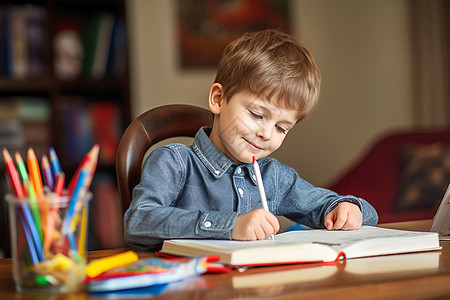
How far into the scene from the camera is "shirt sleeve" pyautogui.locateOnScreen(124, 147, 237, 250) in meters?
0.91

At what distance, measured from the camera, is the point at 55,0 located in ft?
9.17

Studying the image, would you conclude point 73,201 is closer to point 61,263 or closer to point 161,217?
point 61,263

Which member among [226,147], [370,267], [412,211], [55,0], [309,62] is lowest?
[412,211]

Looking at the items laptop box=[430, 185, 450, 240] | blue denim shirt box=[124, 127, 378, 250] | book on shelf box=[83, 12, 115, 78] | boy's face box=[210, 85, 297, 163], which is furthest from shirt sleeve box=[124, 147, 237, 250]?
book on shelf box=[83, 12, 115, 78]

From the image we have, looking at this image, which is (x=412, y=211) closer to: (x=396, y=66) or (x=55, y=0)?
(x=396, y=66)

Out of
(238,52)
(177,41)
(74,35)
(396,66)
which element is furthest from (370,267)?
(396,66)

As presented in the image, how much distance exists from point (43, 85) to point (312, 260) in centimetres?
219

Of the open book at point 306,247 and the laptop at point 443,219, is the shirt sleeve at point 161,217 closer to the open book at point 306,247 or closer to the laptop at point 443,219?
the open book at point 306,247

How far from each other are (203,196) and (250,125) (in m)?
0.17

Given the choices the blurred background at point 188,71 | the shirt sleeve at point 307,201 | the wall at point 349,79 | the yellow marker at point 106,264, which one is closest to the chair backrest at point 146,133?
the shirt sleeve at point 307,201

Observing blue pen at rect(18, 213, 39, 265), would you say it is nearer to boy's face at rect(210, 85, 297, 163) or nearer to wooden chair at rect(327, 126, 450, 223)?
boy's face at rect(210, 85, 297, 163)

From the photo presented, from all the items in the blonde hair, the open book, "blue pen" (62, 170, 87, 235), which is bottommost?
the open book

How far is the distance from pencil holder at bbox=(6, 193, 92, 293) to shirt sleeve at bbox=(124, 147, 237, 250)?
11.0 inches

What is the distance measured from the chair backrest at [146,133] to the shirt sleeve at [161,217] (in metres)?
0.17
